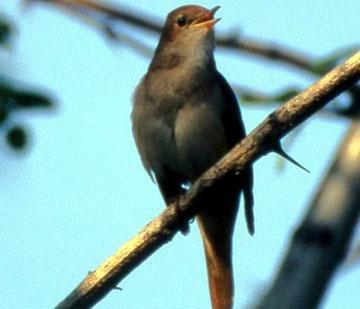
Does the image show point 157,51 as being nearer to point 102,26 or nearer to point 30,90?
point 102,26

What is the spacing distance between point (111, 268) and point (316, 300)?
95 centimetres

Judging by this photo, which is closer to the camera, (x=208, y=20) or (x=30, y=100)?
(x=30, y=100)

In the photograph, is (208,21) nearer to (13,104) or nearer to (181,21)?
(181,21)

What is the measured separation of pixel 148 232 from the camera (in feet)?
16.8

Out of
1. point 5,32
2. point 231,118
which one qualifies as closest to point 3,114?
point 5,32

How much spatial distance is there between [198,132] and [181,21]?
1067 mm

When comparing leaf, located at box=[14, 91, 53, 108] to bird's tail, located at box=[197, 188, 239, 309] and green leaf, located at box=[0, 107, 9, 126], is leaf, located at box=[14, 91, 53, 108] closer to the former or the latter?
green leaf, located at box=[0, 107, 9, 126]

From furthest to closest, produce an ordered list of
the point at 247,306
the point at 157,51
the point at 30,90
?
the point at 157,51
the point at 30,90
the point at 247,306

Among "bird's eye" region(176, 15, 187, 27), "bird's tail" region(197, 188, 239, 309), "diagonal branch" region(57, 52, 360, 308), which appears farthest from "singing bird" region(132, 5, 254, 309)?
"diagonal branch" region(57, 52, 360, 308)

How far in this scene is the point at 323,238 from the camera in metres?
5.02

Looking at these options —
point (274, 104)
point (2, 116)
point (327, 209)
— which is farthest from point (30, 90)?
point (327, 209)

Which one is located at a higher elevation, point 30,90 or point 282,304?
point 30,90

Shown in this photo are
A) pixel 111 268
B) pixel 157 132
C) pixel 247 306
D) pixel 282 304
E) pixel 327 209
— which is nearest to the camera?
pixel 282 304

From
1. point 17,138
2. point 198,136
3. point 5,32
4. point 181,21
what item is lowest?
point 198,136
